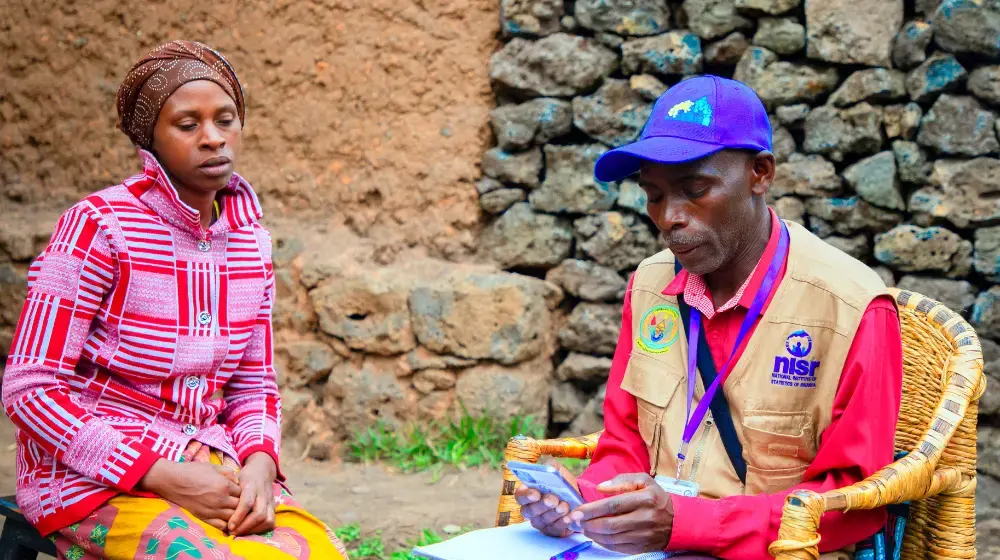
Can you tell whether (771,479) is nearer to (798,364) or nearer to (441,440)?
(798,364)

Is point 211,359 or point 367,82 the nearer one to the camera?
point 211,359

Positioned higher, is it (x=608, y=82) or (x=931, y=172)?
(x=608, y=82)

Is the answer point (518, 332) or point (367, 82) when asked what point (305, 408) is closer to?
point (518, 332)

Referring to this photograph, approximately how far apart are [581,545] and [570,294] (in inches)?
108

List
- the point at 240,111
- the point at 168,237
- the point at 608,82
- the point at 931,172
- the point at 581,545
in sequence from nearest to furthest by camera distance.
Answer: the point at 581,545
the point at 168,237
the point at 240,111
the point at 931,172
the point at 608,82

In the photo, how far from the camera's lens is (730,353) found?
2.23 m

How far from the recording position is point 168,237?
2.37 meters

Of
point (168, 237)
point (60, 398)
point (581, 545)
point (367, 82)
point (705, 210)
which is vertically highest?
point (367, 82)

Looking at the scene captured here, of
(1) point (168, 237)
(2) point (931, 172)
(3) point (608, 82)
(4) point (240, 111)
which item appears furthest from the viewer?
(3) point (608, 82)

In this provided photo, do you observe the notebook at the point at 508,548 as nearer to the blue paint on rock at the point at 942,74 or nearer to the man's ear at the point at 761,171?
the man's ear at the point at 761,171

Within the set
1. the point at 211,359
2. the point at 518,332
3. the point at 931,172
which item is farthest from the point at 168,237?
the point at 931,172

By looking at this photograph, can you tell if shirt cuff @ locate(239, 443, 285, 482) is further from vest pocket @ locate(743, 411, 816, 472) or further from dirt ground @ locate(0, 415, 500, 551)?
dirt ground @ locate(0, 415, 500, 551)

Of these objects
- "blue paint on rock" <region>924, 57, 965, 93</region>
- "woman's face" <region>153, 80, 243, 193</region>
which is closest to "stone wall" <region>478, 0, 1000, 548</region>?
"blue paint on rock" <region>924, 57, 965, 93</region>

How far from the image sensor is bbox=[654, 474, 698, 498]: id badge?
217cm
